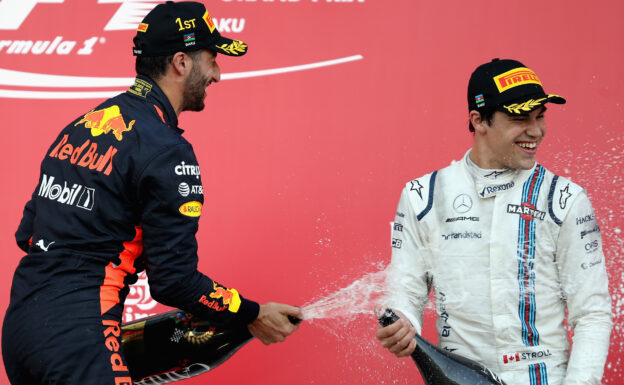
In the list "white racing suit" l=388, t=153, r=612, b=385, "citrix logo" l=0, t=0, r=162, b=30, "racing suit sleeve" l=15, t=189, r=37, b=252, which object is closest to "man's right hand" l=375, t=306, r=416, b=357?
"white racing suit" l=388, t=153, r=612, b=385

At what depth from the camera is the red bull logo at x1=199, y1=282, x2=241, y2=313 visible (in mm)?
1810

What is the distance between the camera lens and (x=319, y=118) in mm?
2809

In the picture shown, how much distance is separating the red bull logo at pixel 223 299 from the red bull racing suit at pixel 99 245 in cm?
3

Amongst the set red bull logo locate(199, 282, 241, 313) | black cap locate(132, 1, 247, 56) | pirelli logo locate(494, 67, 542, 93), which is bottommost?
red bull logo locate(199, 282, 241, 313)

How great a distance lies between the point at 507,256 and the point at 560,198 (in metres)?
0.17

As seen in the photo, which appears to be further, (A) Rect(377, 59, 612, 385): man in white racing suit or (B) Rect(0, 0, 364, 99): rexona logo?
(B) Rect(0, 0, 364, 99): rexona logo

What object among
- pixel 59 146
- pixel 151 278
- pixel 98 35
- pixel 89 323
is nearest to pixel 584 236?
pixel 151 278

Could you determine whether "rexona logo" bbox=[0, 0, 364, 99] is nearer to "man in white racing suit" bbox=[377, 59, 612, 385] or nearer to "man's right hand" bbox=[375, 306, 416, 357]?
"man in white racing suit" bbox=[377, 59, 612, 385]

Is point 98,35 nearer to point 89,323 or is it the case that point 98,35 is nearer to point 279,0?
point 279,0

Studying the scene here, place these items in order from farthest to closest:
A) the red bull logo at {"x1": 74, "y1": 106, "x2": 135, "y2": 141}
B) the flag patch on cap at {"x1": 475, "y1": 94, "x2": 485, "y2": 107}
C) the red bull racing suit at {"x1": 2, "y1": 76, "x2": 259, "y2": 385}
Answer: the flag patch on cap at {"x1": 475, "y1": 94, "x2": 485, "y2": 107}, the red bull logo at {"x1": 74, "y1": 106, "x2": 135, "y2": 141}, the red bull racing suit at {"x1": 2, "y1": 76, "x2": 259, "y2": 385}

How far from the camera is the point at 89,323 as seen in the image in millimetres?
1634

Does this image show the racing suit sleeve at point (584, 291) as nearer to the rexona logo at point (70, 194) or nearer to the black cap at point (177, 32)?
the black cap at point (177, 32)

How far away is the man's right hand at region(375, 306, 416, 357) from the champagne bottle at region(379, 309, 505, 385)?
1cm

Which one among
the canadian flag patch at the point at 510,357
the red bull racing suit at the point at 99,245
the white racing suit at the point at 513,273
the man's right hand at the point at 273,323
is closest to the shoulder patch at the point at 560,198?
the white racing suit at the point at 513,273
